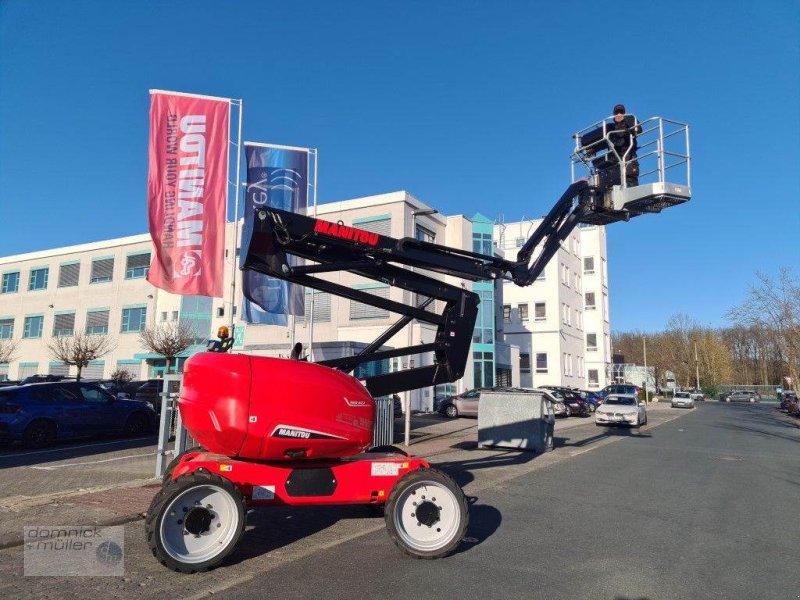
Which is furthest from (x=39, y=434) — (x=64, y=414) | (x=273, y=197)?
(x=273, y=197)

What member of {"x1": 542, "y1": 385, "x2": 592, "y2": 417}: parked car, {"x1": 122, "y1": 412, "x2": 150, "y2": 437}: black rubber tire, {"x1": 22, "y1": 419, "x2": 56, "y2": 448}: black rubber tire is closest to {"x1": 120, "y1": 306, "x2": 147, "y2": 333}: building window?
{"x1": 122, "y1": 412, "x2": 150, "y2": 437}: black rubber tire

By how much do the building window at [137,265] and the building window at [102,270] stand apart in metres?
1.74

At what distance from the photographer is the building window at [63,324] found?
1633 inches

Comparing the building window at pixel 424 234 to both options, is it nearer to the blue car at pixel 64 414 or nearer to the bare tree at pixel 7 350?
the blue car at pixel 64 414

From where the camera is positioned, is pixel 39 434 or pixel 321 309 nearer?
pixel 39 434

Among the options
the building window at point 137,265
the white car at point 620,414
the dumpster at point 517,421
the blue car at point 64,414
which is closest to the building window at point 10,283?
the building window at point 137,265

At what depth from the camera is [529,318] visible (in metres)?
49.4

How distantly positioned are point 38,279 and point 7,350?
6.05 meters

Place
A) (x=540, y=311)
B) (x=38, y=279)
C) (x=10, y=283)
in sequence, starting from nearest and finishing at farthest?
(x=38, y=279) → (x=10, y=283) → (x=540, y=311)

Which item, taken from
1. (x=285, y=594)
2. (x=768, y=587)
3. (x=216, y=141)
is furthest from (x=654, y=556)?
(x=216, y=141)

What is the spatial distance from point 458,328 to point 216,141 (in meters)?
Result: 9.92

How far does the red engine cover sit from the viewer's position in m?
5.32

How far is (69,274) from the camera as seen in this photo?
43062 mm

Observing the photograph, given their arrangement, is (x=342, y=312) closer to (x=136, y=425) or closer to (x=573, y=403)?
(x=573, y=403)
